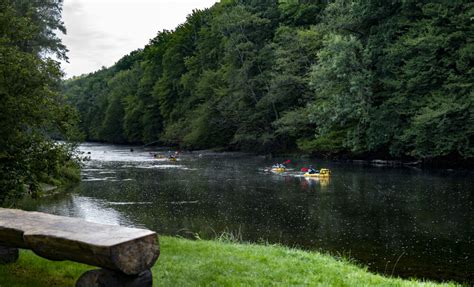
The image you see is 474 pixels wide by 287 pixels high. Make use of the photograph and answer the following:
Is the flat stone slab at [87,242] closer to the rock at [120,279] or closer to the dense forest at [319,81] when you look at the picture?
the rock at [120,279]

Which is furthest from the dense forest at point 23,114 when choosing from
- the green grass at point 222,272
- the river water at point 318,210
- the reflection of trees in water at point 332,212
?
the reflection of trees in water at point 332,212

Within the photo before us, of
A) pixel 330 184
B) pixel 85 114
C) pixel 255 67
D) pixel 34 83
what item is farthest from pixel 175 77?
pixel 34 83

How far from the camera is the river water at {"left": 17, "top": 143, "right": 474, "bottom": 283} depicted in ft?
45.8

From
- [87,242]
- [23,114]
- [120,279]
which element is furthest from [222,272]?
[23,114]

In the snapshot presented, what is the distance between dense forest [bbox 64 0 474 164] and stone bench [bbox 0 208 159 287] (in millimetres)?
32032

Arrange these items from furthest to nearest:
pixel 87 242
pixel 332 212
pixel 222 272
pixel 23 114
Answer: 1. pixel 332 212
2. pixel 23 114
3. pixel 222 272
4. pixel 87 242

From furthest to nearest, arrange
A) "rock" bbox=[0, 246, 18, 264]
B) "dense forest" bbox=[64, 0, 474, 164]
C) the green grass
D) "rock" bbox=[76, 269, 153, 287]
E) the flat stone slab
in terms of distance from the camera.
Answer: "dense forest" bbox=[64, 0, 474, 164], "rock" bbox=[0, 246, 18, 264], the green grass, "rock" bbox=[76, 269, 153, 287], the flat stone slab

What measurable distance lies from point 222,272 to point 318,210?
13.7 meters

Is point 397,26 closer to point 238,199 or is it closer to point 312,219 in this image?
point 238,199

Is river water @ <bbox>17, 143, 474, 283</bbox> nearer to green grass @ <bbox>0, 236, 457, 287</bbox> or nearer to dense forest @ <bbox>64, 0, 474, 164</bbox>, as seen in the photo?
green grass @ <bbox>0, 236, 457, 287</bbox>

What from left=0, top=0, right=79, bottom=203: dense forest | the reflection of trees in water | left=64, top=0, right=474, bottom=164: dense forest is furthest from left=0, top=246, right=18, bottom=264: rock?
left=64, top=0, right=474, bottom=164: dense forest

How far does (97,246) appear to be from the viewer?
5.11 m

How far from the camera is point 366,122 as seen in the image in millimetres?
42250

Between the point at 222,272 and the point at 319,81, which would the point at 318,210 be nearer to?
the point at 222,272
